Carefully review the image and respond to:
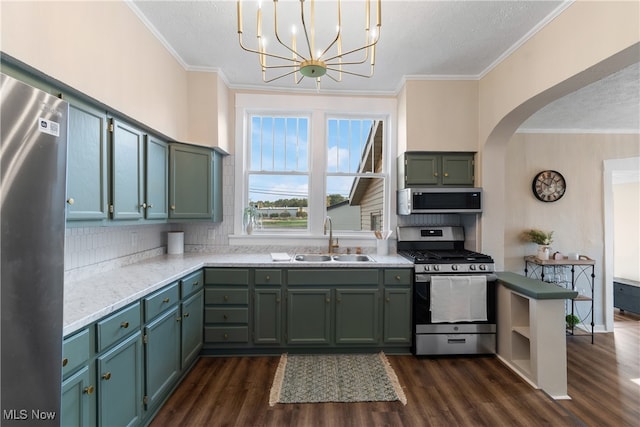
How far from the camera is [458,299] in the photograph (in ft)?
9.23

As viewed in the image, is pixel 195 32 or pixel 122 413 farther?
pixel 195 32

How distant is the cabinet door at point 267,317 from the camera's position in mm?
2807

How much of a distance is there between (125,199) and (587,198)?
5.51m

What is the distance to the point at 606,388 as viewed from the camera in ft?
8.13

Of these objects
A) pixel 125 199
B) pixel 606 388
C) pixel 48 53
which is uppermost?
pixel 48 53

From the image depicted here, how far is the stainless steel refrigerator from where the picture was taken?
0.89m

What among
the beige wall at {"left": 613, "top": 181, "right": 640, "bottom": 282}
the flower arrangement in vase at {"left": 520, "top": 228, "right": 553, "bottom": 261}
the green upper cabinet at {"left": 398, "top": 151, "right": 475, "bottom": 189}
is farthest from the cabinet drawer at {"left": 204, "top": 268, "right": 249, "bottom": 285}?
the beige wall at {"left": 613, "top": 181, "right": 640, "bottom": 282}

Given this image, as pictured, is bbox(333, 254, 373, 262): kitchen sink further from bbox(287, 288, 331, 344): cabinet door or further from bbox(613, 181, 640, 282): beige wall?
bbox(613, 181, 640, 282): beige wall

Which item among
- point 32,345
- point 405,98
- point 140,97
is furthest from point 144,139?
point 405,98

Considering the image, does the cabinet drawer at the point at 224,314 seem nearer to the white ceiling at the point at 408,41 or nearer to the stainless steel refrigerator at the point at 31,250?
the stainless steel refrigerator at the point at 31,250

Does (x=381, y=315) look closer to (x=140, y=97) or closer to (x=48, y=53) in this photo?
(x=140, y=97)

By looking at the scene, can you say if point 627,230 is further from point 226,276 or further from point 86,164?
point 86,164

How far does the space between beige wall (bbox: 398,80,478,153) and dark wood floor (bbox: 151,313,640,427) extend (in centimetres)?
221

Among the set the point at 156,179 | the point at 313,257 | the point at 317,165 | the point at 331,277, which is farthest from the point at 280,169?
the point at 331,277
